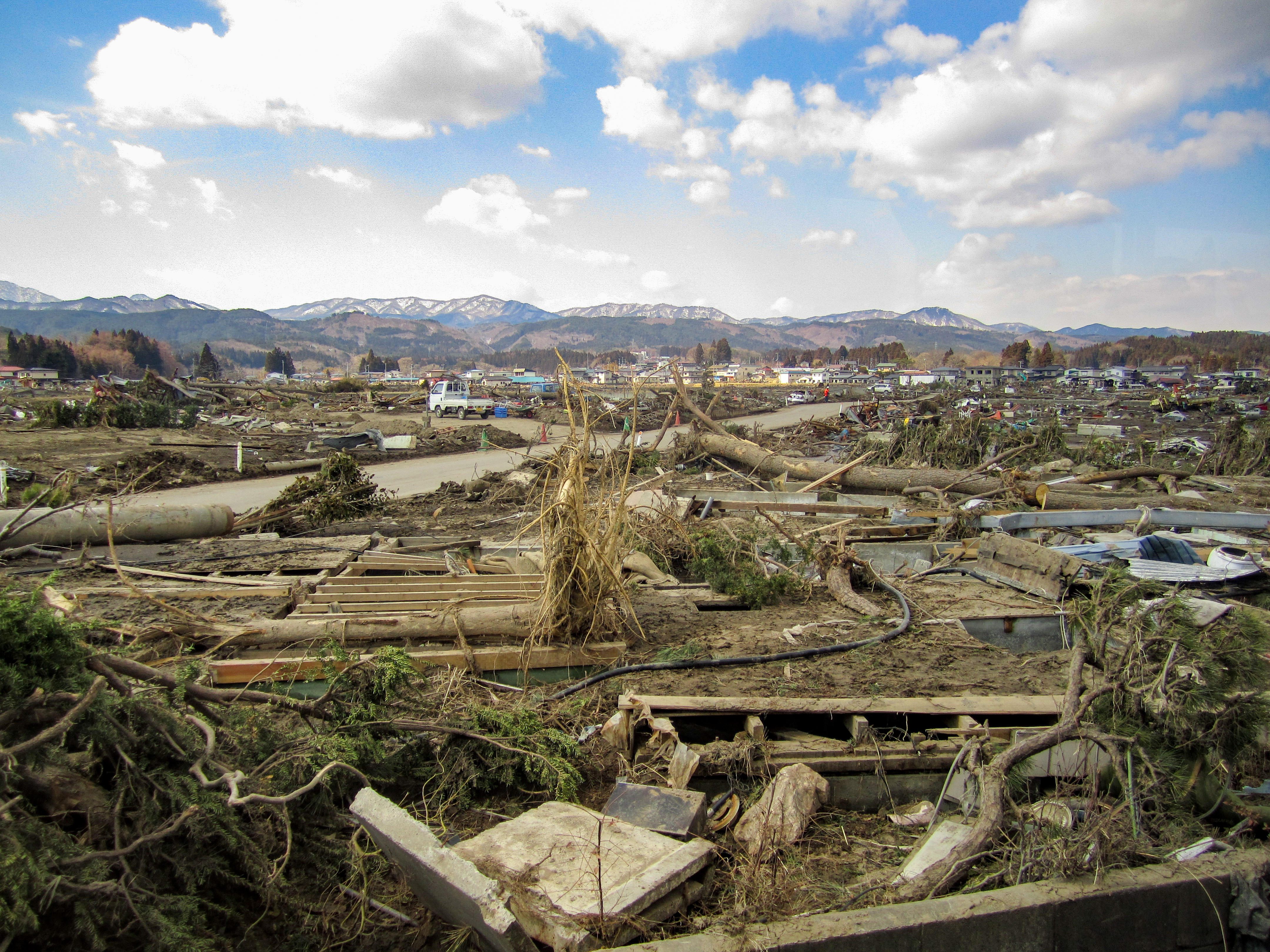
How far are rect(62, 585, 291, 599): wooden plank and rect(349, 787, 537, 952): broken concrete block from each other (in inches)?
146

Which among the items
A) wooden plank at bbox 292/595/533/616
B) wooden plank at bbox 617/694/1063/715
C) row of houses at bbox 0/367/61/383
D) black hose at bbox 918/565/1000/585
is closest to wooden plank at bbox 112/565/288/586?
wooden plank at bbox 292/595/533/616

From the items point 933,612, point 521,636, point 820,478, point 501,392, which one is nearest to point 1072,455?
point 820,478

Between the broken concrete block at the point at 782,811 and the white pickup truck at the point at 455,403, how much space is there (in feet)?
100

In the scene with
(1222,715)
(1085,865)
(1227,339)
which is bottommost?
(1085,865)

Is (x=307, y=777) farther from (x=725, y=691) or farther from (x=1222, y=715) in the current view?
(x=1222, y=715)

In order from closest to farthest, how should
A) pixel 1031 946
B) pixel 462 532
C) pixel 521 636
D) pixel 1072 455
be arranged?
pixel 1031 946 < pixel 521 636 < pixel 462 532 < pixel 1072 455

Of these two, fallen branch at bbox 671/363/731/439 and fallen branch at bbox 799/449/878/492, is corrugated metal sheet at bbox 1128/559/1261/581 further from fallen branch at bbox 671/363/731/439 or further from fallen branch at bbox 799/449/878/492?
fallen branch at bbox 671/363/731/439

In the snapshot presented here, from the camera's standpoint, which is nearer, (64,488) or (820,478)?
(64,488)

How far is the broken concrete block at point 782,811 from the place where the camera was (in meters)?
3.23

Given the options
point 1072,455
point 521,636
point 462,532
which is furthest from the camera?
point 1072,455

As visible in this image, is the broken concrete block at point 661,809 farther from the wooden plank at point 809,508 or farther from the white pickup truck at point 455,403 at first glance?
the white pickup truck at point 455,403

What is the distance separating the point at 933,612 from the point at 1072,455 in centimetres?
1305

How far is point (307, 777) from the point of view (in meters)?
3.13

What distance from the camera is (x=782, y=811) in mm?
3379
